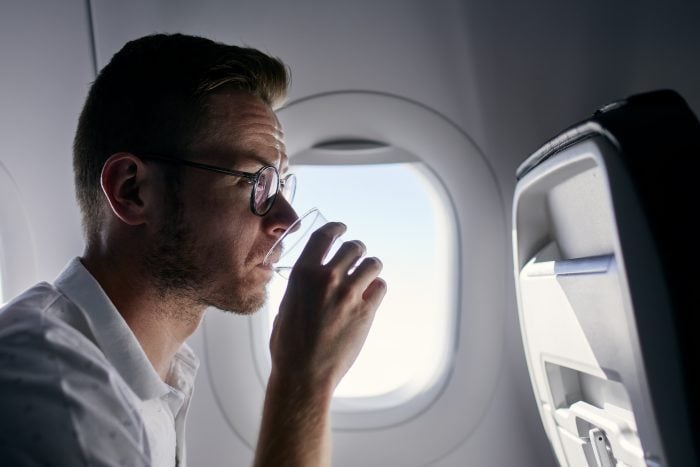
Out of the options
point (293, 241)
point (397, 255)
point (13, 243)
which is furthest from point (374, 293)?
point (13, 243)

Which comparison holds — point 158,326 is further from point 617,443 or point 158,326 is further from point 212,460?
point 617,443

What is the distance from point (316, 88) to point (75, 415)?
1099 mm

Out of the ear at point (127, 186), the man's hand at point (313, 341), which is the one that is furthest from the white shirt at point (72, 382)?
the man's hand at point (313, 341)

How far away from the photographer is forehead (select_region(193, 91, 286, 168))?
126cm

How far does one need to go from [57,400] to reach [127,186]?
525 millimetres

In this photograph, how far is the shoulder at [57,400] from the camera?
803mm

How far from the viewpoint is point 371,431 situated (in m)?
1.73

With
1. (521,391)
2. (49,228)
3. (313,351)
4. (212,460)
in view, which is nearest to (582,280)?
(313,351)

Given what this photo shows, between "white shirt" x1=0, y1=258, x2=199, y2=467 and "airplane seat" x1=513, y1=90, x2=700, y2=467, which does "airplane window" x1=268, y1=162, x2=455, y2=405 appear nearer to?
"airplane seat" x1=513, y1=90, x2=700, y2=467

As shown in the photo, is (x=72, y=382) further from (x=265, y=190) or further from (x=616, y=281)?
(x=616, y=281)

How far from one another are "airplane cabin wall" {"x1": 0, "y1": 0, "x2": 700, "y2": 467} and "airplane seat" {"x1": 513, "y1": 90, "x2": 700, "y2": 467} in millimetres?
379

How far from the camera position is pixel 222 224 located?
128 cm

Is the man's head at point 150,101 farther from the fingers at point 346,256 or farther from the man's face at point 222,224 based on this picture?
the fingers at point 346,256

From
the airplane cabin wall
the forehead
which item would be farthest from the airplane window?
the forehead
